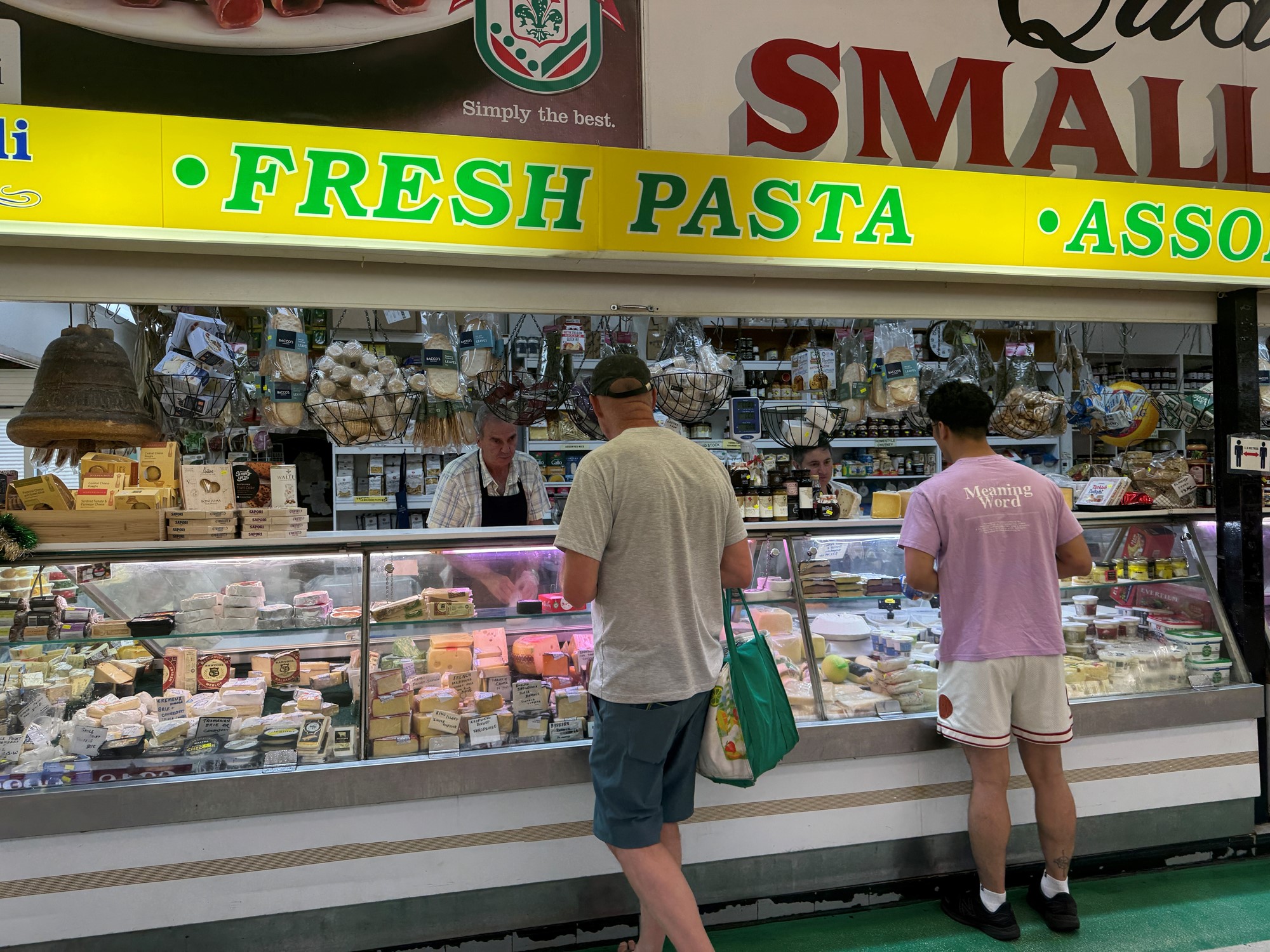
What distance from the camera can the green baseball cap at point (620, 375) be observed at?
2410 mm

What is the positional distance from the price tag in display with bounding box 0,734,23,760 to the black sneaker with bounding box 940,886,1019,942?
10.2ft

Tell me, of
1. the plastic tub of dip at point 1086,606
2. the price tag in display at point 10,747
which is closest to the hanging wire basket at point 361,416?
the price tag in display at point 10,747

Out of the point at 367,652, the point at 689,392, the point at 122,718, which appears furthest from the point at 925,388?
the point at 122,718

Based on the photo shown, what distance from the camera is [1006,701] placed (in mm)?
2844

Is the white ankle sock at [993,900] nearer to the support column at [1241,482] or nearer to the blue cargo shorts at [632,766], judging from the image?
the blue cargo shorts at [632,766]

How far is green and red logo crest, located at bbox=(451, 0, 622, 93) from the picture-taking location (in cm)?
318

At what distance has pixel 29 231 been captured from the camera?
2.42 meters

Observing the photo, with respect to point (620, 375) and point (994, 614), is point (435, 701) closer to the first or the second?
point (620, 375)

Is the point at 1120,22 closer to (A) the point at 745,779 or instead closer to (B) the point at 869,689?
(B) the point at 869,689

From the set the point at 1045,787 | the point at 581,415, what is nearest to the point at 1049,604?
the point at 1045,787

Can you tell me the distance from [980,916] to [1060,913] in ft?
0.91

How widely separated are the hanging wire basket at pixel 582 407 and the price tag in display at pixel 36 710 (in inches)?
82.1

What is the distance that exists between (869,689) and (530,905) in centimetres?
145

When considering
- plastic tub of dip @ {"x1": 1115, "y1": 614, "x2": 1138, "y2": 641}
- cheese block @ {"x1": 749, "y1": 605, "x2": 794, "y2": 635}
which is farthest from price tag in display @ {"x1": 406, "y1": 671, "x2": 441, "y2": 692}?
plastic tub of dip @ {"x1": 1115, "y1": 614, "x2": 1138, "y2": 641}
